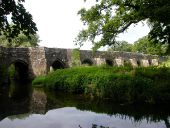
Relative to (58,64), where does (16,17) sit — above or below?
above

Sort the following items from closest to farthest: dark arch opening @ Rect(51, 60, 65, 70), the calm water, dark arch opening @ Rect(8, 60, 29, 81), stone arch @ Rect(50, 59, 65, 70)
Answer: the calm water, dark arch opening @ Rect(8, 60, 29, 81), stone arch @ Rect(50, 59, 65, 70), dark arch opening @ Rect(51, 60, 65, 70)

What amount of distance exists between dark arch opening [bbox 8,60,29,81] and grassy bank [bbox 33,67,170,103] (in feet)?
51.0

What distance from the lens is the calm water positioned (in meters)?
11.0

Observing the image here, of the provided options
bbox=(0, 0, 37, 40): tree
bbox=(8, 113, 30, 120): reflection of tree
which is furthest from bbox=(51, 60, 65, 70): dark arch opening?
bbox=(0, 0, 37, 40): tree

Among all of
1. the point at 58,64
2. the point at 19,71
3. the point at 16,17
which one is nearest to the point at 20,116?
the point at 16,17

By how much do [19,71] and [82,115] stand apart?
27.6 metres

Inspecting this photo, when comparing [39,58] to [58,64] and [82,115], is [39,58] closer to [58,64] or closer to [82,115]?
[58,64]

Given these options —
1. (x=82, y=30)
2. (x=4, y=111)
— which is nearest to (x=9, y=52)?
(x=82, y=30)

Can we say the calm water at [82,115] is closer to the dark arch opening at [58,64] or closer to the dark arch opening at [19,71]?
the dark arch opening at [19,71]

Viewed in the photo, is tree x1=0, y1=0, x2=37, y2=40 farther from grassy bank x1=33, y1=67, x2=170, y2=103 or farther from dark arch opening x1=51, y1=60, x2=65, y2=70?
dark arch opening x1=51, y1=60, x2=65, y2=70

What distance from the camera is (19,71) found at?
3912 centimetres

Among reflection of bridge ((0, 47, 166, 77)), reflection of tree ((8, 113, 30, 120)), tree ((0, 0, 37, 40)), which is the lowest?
reflection of tree ((8, 113, 30, 120))

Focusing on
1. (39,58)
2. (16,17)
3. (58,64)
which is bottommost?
(58,64)

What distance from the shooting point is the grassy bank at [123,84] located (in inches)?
600
